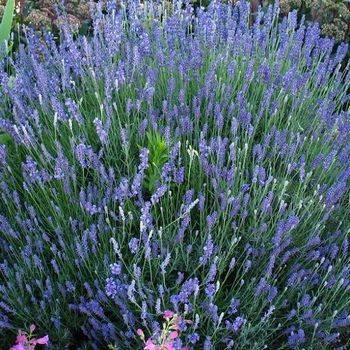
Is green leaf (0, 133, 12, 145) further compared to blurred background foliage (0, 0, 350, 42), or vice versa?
blurred background foliage (0, 0, 350, 42)

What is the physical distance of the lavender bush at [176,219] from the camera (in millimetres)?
1957

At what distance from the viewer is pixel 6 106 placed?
2654 mm

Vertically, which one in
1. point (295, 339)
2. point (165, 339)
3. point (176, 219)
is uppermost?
point (176, 219)

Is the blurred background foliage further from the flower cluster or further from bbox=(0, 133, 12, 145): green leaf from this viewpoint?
the flower cluster

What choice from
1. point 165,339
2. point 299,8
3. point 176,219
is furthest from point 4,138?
point 299,8

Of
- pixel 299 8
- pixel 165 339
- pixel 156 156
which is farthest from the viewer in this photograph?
pixel 299 8

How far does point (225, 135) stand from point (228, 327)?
85 cm

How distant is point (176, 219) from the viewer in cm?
193

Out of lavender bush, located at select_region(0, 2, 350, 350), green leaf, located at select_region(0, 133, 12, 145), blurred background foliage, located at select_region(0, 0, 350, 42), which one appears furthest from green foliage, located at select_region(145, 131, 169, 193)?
blurred background foliage, located at select_region(0, 0, 350, 42)

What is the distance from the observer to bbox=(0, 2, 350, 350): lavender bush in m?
1.96

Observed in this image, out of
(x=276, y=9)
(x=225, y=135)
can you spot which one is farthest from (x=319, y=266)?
(x=276, y=9)

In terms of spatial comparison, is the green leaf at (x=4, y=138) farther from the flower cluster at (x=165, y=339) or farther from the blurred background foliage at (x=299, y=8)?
the blurred background foliage at (x=299, y=8)

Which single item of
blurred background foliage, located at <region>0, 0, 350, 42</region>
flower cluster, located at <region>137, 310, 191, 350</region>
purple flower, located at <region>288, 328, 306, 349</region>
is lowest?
purple flower, located at <region>288, 328, 306, 349</region>

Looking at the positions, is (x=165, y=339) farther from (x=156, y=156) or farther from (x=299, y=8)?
(x=299, y=8)
